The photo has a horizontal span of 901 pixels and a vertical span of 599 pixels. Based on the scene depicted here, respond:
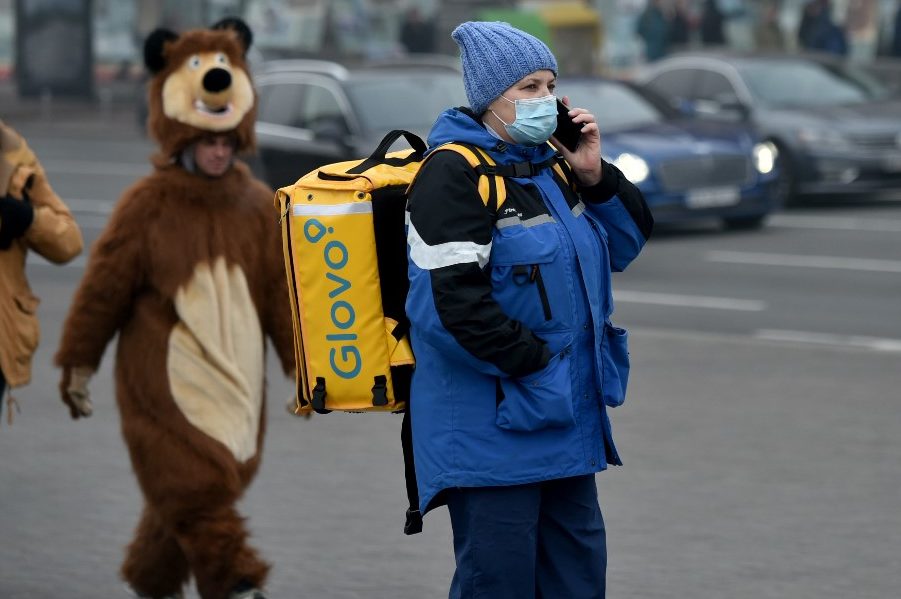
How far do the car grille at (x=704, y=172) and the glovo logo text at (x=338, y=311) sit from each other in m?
11.8

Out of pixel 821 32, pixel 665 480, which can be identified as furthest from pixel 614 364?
pixel 821 32

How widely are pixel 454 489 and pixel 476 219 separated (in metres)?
0.64

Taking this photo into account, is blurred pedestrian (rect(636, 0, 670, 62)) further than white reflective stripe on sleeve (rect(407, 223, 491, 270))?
Yes

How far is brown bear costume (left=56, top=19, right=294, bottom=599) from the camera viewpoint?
5.52 metres

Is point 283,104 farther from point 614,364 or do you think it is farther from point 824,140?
point 614,364

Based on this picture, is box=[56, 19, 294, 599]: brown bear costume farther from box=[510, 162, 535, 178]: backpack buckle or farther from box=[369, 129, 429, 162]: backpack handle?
box=[510, 162, 535, 178]: backpack buckle

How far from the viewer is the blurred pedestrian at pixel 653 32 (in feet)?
97.5

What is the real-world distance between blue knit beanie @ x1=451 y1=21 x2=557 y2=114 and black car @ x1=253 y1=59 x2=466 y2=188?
11023 mm

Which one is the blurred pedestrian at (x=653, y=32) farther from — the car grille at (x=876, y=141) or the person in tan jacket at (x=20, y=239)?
the person in tan jacket at (x=20, y=239)

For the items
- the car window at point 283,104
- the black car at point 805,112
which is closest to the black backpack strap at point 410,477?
the car window at point 283,104

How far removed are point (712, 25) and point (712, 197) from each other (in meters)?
13.8

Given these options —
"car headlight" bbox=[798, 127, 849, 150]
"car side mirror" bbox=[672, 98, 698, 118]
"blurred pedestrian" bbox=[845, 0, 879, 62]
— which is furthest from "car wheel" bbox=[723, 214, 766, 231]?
"blurred pedestrian" bbox=[845, 0, 879, 62]

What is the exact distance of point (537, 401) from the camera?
4137mm

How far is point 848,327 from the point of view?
11.6 meters
